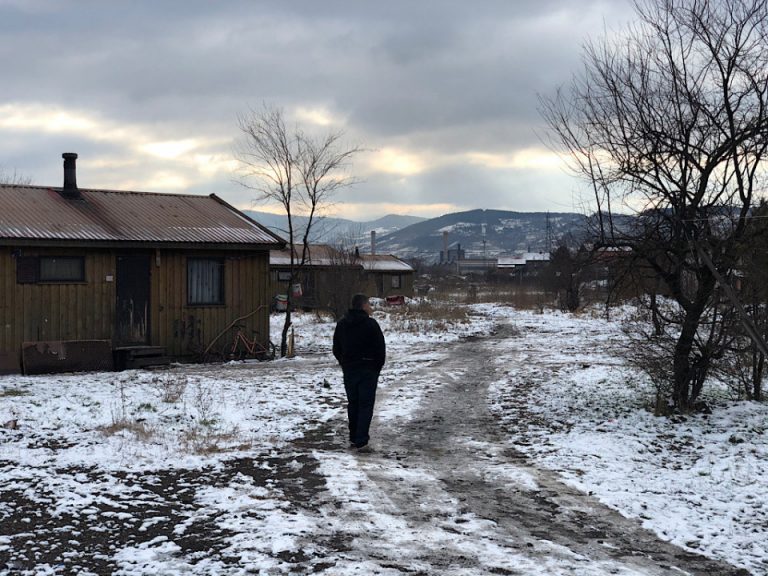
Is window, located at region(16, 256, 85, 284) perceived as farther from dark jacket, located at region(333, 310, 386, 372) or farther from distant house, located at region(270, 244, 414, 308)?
dark jacket, located at region(333, 310, 386, 372)

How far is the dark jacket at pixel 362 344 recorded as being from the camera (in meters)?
8.20

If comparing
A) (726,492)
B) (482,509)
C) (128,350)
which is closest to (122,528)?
(482,509)

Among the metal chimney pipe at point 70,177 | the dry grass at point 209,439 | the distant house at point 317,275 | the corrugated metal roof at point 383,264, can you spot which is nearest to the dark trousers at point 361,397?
the dry grass at point 209,439

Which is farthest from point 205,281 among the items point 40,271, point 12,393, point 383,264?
point 383,264

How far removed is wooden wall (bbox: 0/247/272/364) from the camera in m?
14.7

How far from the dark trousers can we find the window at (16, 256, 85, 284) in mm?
9438

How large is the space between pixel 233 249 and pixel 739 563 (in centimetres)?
1383

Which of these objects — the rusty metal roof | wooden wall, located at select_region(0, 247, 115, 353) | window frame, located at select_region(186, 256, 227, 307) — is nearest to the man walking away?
the rusty metal roof

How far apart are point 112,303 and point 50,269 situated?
143 centimetres

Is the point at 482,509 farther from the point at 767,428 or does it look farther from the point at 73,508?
the point at 767,428

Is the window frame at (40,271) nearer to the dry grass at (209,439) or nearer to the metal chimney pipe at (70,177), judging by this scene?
the metal chimney pipe at (70,177)

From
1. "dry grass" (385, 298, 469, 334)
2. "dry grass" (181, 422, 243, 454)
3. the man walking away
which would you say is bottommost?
"dry grass" (181, 422, 243, 454)

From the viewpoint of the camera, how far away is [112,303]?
15.7 m

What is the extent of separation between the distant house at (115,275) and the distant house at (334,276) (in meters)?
1.90
